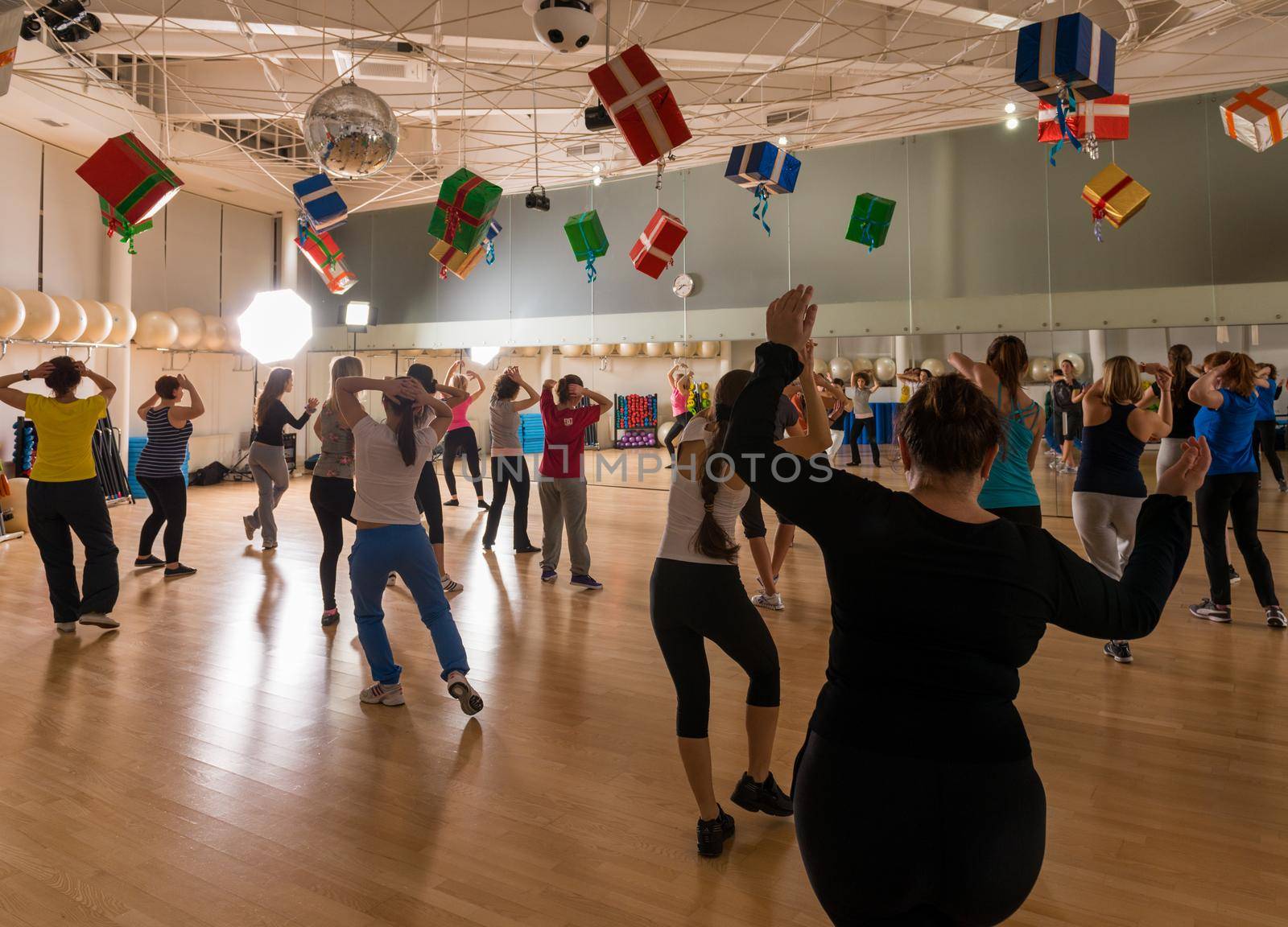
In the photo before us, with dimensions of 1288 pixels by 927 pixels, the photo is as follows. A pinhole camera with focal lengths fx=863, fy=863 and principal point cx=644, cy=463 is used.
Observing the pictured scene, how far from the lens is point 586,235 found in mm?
7898

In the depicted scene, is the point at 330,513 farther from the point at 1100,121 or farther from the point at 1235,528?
the point at 1100,121

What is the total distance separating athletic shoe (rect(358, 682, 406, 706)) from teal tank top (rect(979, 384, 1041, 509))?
2.98 meters

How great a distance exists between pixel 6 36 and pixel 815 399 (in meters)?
3.48

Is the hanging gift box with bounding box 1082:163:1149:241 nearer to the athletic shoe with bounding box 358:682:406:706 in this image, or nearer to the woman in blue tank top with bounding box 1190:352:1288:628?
the woman in blue tank top with bounding box 1190:352:1288:628

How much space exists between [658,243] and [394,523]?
4.02 meters

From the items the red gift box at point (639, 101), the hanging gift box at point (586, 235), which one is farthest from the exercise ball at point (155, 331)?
the red gift box at point (639, 101)

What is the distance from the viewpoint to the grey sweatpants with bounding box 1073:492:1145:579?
4520 mm

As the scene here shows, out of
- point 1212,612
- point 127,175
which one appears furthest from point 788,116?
point 127,175

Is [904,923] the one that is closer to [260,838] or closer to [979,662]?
[979,662]

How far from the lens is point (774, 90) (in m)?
11.1

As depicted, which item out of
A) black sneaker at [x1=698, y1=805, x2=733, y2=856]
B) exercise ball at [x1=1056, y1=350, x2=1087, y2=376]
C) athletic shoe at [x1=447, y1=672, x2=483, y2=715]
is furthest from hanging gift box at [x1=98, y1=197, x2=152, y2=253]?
exercise ball at [x1=1056, y1=350, x2=1087, y2=376]

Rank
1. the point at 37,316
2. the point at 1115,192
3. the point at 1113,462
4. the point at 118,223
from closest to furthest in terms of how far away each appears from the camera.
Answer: the point at 1113,462 → the point at 118,223 → the point at 1115,192 → the point at 37,316

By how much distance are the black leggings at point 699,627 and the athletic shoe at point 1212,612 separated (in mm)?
3968

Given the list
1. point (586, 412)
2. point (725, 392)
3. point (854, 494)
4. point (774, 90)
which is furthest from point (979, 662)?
point (774, 90)
